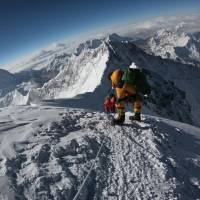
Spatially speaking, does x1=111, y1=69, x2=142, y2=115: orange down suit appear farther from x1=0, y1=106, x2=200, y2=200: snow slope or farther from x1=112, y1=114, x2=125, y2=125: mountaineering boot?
x1=0, y1=106, x2=200, y2=200: snow slope

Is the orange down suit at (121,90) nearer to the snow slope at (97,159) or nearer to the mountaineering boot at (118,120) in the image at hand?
the mountaineering boot at (118,120)

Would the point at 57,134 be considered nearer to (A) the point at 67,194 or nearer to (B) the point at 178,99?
(A) the point at 67,194

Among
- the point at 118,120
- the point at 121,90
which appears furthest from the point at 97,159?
the point at 121,90

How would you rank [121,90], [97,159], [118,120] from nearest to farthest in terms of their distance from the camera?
1. [97,159]
2. [118,120]
3. [121,90]

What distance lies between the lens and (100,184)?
8859 mm

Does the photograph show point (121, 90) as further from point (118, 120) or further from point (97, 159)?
point (97, 159)

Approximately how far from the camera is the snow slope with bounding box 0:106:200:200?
8.58 metres

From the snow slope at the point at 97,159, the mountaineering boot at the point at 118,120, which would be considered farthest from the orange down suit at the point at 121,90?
the snow slope at the point at 97,159

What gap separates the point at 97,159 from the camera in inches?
394

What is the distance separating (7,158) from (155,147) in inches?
172

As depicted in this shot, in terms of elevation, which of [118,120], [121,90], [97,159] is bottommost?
[97,159]

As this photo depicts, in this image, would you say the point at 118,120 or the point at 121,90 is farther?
the point at 121,90

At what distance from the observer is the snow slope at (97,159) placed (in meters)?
8.58

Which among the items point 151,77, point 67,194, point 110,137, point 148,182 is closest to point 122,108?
point 110,137
